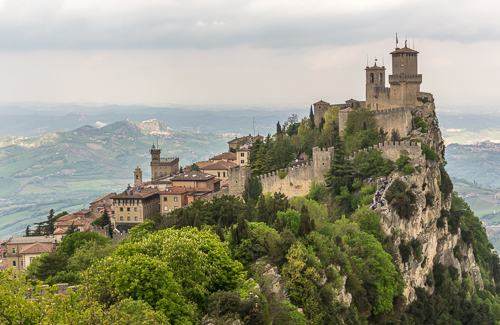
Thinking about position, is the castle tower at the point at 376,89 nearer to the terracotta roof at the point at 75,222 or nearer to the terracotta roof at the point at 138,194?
the terracotta roof at the point at 138,194

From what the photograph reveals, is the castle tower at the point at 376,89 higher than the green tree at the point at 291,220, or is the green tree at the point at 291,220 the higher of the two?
the castle tower at the point at 376,89

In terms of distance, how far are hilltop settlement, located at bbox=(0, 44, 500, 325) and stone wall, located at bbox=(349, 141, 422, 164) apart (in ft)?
0.34

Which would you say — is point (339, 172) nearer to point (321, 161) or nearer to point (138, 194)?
point (321, 161)

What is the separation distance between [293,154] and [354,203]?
45.9ft

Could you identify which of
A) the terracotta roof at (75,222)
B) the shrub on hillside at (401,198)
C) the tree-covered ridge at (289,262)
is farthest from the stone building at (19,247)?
the shrub on hillside at (401,198)

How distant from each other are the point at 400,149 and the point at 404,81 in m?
11.6

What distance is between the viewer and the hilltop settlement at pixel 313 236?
114 ft

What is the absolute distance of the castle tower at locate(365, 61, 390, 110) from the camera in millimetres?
75562

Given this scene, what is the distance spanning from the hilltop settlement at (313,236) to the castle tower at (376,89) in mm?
190

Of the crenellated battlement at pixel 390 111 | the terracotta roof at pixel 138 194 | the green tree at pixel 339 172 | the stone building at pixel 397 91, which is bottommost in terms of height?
the terracotta roof at pixel 138 194

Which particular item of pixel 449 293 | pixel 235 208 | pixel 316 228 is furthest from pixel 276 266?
pixel 449 293

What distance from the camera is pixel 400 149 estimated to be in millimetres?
66312

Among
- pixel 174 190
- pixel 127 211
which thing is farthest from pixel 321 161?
pixel 127 211

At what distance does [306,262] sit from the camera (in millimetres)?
41469
